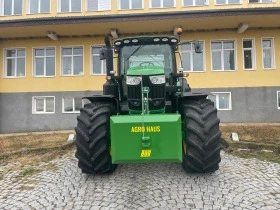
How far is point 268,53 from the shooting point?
16328 millimetres

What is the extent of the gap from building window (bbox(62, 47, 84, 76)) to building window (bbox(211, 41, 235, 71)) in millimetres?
7619

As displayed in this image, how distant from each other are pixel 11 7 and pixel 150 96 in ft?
50.4

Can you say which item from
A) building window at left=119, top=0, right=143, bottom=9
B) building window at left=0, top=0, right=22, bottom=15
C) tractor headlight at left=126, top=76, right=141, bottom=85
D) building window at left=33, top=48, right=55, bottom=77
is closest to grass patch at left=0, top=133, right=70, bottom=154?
tractor headlight at left=126, top=76, right=141, bottom=85

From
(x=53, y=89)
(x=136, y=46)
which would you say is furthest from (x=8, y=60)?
(x=136, y=46)

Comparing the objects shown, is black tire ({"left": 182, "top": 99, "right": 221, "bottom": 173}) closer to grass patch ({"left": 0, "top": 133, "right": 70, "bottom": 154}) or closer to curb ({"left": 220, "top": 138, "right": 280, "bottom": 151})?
curb ({"left": 220, "top": 138, "right": 280, "bottom": 151})

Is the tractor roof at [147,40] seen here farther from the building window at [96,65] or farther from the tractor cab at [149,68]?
the building window at [96,65]

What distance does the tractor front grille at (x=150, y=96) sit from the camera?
5.69 meters

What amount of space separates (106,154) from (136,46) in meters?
2.77

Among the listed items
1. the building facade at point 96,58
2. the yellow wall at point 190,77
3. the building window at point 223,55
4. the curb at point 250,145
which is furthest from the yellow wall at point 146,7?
the curb at point 250,145

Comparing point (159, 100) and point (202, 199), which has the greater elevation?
point (159, 100)

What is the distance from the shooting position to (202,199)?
4738 millimetres

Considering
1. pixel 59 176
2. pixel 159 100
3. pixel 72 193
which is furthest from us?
pixel 59 176

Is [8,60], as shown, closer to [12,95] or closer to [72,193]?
[12,95]

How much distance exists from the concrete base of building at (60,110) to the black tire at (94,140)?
36.3ft
